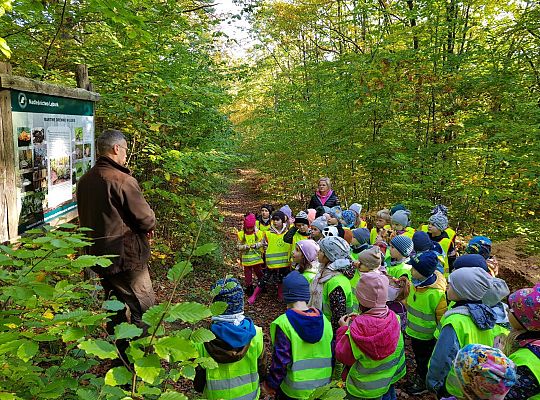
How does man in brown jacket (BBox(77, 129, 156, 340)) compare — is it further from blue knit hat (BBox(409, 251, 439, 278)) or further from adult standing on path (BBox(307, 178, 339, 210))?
adult standing on path (BBox(307, 178, 339, 210))

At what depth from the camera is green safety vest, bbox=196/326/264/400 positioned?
105 inches

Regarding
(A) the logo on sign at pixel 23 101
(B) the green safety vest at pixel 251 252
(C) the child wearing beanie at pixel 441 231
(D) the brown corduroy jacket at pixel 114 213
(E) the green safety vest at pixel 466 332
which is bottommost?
(B) the green safety vest at pixel 251 252

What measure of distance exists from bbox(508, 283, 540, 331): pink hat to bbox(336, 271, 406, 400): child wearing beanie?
2.87 feet

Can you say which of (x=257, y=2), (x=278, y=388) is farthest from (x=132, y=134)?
(x=257, y=2)

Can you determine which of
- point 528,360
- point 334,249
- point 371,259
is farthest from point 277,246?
point 528,360

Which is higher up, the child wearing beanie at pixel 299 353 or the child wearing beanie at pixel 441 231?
the child wearing beanie at pixel 441 231

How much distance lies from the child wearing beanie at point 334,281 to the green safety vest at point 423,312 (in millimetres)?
743

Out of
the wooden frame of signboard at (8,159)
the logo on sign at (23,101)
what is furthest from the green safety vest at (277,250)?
the logo on sign at (23,101)

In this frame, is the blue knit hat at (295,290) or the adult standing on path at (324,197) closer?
the blue knit hat at (295,290)

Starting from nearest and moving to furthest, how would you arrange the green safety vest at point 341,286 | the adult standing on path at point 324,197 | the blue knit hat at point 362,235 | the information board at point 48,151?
the information board at point 48,151
the green safety vest at point 341,286
the blue knit hat at point 362,235
the adult standing on path at point 324,197

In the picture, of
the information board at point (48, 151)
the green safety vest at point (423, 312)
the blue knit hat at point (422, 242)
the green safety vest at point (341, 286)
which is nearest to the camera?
the information board at point (48, 151)

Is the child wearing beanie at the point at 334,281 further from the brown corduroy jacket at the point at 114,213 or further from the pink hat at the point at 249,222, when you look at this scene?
the pink hat at the point at 249,222

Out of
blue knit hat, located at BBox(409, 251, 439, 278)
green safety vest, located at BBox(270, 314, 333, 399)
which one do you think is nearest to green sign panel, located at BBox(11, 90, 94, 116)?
green safety vest, located at BBox(270, 314, 333, 399)

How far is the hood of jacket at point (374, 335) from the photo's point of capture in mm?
2867
